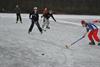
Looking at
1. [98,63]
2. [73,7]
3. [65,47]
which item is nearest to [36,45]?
[65,47]

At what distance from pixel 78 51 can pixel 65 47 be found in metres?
1.01

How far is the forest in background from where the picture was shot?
5888cm

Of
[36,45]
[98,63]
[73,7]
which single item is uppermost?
[98,63]

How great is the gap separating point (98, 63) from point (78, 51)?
2279 millimetres

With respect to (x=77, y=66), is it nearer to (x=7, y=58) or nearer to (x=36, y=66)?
(x=36, y=66)

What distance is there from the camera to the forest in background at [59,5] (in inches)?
2318

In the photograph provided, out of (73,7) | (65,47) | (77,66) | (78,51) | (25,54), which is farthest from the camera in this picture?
(73,7)

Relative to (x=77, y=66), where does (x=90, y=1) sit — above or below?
below

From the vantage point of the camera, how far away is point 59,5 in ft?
198

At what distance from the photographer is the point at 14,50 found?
36.5 feet

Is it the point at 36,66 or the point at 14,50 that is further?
the point at 14,50

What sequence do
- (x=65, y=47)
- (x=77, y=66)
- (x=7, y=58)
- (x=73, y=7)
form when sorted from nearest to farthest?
1. (x=77, y=66)
2. (x=7, y=58)
3. (x=65, y=47)
4. (x=73, y=7)

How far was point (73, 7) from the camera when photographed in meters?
59.8

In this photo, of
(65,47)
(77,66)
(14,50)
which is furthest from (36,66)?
(65,47)
